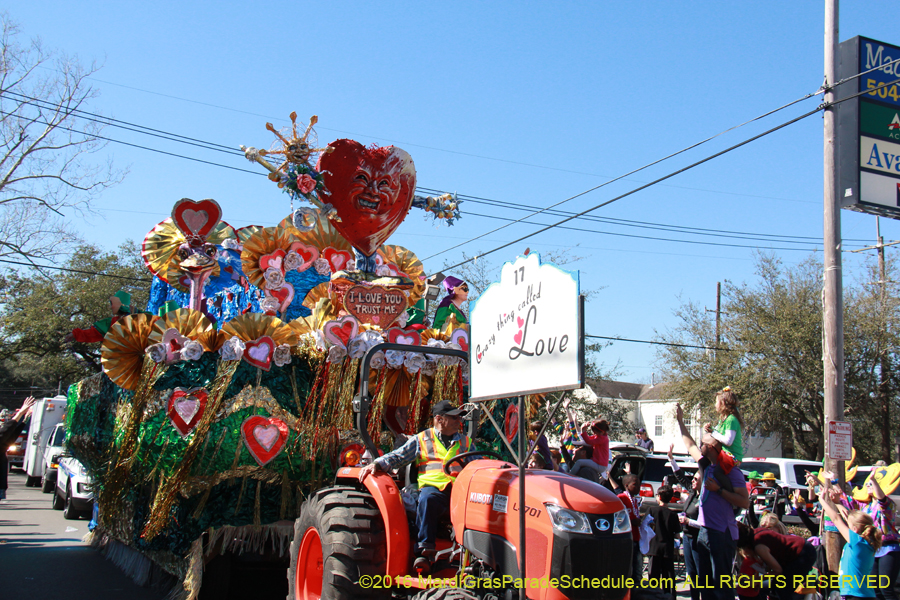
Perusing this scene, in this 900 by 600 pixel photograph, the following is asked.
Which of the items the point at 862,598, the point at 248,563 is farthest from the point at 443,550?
the point at 248,563

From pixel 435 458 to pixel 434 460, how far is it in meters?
→ 0.02

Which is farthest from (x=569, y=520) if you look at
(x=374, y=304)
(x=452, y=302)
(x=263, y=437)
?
(x=452, y=302)

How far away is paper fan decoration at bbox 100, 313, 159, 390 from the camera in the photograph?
620 centimetres

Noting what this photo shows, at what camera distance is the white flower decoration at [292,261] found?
26.4 feet

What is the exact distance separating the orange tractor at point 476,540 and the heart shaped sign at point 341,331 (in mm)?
1458

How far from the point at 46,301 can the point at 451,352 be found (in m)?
28.4

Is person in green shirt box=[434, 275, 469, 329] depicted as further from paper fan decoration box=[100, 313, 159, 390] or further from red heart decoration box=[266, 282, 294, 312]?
paper fan decoration box=[100, 313, 159, 390]

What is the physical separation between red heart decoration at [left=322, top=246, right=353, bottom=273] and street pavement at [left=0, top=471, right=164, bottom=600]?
168 inches

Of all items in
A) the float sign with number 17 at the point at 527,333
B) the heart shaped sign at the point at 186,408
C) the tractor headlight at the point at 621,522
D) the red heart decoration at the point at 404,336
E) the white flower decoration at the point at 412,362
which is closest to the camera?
the float sign with number 17 at the point at 527,333

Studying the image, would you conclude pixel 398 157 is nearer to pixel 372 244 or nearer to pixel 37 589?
pixel 372 244

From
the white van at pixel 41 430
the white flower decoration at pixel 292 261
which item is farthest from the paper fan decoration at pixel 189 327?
the white van at pixel 41 430

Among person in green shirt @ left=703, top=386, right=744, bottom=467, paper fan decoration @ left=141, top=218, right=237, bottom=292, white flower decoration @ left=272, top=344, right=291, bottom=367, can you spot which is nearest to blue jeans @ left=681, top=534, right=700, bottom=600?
person in green shirt @ left=703, top=386, right=744, bottom=467

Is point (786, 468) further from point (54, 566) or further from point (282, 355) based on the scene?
point (54, 566)

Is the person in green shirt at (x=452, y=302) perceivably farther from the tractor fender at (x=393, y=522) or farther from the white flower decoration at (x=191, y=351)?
the tractor fender at (x=393, y=522)
